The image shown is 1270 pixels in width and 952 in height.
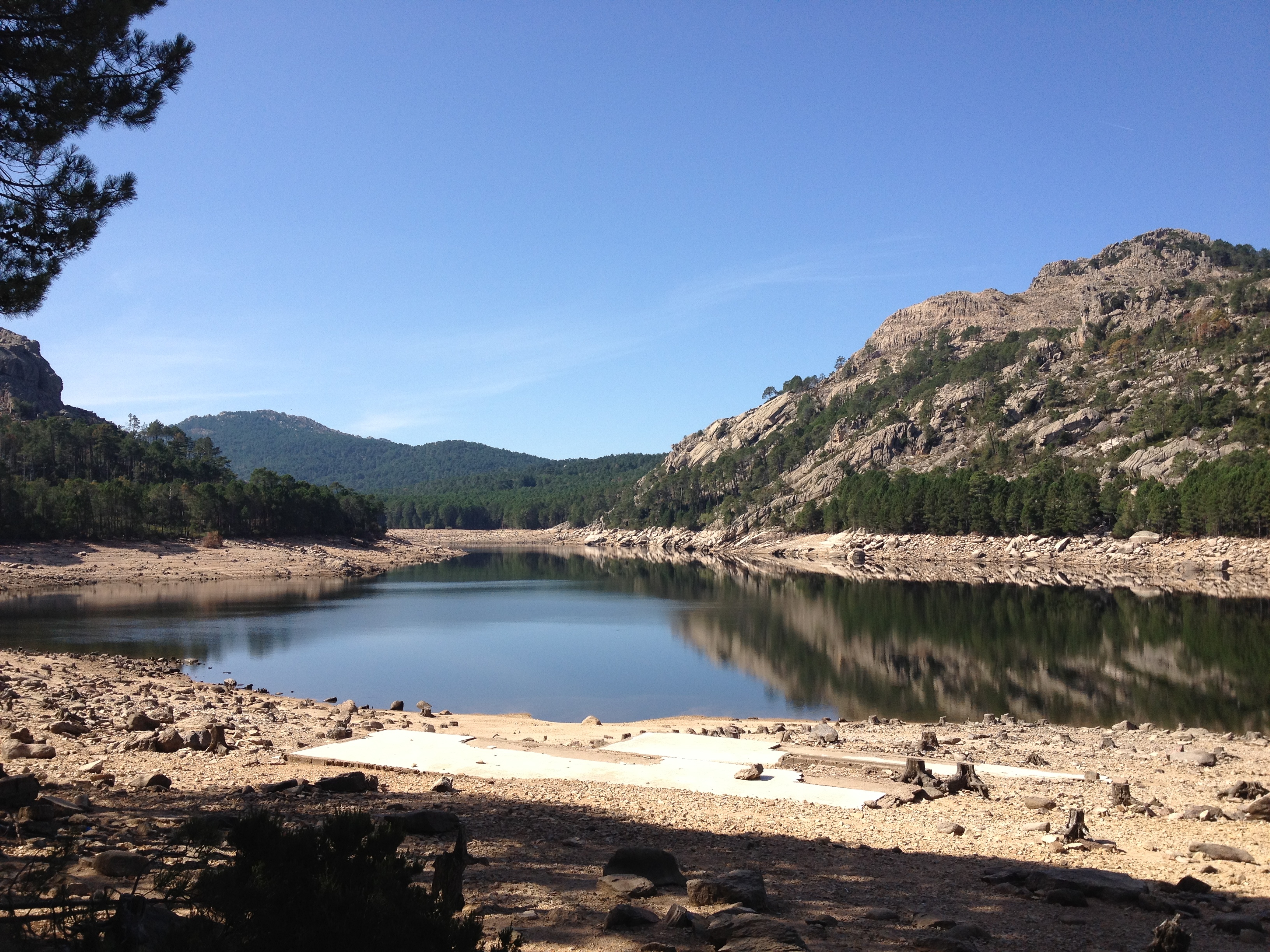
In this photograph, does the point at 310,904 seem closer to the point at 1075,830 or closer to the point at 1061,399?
the point at 1075,830

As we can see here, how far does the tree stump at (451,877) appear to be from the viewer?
530 cm

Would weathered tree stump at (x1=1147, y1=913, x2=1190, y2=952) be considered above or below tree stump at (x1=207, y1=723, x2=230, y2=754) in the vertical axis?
above

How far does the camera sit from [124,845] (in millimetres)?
8594

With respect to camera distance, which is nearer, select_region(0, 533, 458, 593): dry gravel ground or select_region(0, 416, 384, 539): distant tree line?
select_region(0, 533, 458, 593): dry gravel ground

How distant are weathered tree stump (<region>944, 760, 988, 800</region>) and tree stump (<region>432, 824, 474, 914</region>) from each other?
9518 millimetres

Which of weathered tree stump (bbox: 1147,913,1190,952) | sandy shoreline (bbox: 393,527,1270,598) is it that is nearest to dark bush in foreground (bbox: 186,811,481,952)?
weathered tree stump (bbox: 1147,913,1190,952)

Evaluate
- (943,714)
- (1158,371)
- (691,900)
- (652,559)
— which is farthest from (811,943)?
(1158,371)

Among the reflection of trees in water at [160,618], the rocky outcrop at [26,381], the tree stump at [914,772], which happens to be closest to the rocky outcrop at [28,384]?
the rocky outcrop at [26,381]

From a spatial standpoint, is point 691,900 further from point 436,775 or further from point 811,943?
point 436,775

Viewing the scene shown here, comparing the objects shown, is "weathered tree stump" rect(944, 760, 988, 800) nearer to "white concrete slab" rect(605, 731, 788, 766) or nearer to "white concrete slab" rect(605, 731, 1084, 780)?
"white concrete slab" rect(605, 731, 1084, 780)

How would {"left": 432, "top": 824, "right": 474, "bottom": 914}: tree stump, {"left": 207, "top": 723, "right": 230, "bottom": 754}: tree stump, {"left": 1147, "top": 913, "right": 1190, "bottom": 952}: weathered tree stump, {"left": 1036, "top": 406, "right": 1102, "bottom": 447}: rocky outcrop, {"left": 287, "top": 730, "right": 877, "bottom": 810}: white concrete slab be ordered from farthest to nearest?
{"left": 1036, "top": 406, "right": 1102, "bottom": 447}: rocky outcrop < {"left": 207, "top": 723, "right": 230, "bottom": 754}: tree stump < {"left": 287, "top": 730, "right": 877, "bottom": 810}: white concrete slab < {"left": 1147, "top": 913, "right": 1190, "bottom": 952}: weathered tree stump < {"left": 432, "top": 824, "right": 474, "bottom": 914}: tree stump

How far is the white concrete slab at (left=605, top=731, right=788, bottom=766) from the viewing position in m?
17.1

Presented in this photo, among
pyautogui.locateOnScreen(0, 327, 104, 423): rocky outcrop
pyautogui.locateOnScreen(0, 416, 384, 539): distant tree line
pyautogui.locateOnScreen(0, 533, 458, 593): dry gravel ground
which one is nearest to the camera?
pyautogui.locateOnScreen(0, 533, 458, 593): dry gravel ground

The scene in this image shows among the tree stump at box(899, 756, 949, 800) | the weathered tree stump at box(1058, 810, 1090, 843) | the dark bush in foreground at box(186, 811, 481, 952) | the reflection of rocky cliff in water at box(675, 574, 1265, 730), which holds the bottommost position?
the reflection of rocky cliff in water at box(675, 574, 1265, 730)
